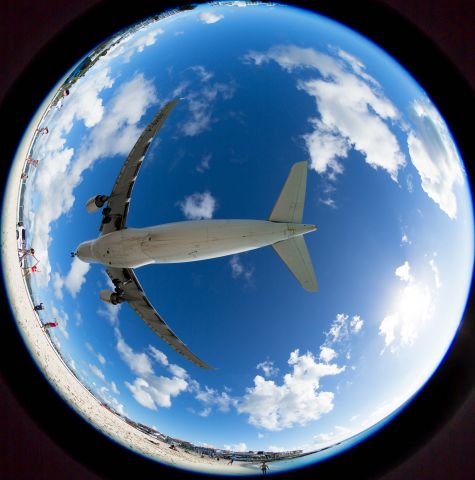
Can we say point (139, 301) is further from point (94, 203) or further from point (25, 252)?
point (25, 252)

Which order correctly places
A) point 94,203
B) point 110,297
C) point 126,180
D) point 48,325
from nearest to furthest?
1. point 48,325
2. point 94,203
3. point 110,297
4. point 126,180

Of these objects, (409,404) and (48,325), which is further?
(48,325)

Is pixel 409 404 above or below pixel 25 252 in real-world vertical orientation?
below

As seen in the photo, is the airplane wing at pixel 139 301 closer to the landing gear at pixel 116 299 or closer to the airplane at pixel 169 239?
the airplane at pixel 169 239

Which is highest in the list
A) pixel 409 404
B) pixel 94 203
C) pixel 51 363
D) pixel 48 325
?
pixel 94 203

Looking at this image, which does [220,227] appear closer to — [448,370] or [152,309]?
[152,309]

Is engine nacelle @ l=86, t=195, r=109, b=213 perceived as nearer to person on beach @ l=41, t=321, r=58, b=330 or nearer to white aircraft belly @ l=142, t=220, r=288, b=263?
white aircraft belly @ l=142, t=220, r=288, b=263

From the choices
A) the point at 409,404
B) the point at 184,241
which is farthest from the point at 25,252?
the point at 409,404

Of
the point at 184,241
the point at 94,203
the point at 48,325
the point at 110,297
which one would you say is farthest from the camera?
the point at 110,297
